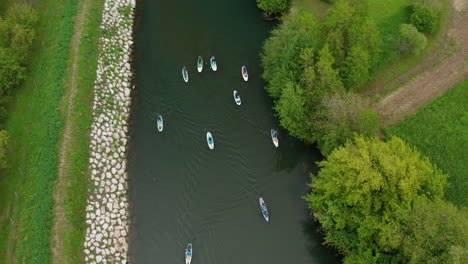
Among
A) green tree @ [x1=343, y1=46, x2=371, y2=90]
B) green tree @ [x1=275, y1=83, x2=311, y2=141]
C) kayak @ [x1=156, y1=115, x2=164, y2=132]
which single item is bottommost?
kayak @ [x1=156, y1=115, x2=164, y2=132]

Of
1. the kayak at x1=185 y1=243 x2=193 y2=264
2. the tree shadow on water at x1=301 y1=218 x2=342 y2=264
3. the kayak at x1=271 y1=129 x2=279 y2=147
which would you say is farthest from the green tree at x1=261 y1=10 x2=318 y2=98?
the kayak at x1=185 y1=243 x2=193 y2=264

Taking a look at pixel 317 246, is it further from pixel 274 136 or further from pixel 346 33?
pixel 346 33

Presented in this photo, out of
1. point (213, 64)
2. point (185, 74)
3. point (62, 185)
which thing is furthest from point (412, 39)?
point (62, 185)

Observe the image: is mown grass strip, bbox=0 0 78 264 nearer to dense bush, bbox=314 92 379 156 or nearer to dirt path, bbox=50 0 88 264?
dirt path, bbox=50 0 88 264

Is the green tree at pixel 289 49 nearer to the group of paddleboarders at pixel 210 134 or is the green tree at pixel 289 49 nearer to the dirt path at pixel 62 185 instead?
the group of paddleboarders at pixel 210 134

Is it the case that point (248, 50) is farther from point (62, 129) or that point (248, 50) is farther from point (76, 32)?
point (62, 129)

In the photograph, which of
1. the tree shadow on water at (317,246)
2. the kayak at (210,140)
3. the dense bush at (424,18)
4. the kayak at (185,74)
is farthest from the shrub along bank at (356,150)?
the kayak at (185,74)
